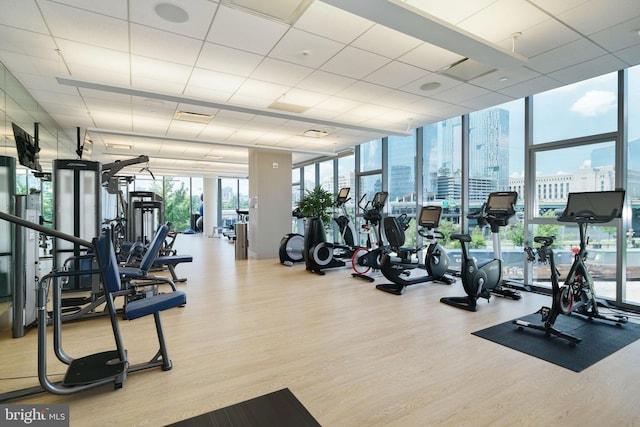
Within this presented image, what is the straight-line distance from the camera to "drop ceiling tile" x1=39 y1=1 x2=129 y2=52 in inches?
110

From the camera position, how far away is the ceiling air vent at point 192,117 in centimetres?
566

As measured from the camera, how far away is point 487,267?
14.4ft

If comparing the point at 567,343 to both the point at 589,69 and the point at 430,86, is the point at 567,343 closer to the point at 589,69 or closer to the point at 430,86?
the point at 589,69

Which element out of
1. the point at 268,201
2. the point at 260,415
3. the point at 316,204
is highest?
the point at 268,201

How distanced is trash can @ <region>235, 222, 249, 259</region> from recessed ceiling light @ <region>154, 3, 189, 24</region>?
19.6 ft

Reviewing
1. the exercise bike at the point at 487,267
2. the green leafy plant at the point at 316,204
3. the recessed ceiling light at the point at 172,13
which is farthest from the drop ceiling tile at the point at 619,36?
the green leafy plant at the point at 316,204

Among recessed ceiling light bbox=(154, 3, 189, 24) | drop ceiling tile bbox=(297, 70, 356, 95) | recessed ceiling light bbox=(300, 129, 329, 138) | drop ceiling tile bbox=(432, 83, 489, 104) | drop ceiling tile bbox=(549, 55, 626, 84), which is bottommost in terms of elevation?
recessed ceiling light bbox=(300, 129, 329, 138)

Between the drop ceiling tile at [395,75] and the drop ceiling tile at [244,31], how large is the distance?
1.41m

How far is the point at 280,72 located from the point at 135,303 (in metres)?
3.07

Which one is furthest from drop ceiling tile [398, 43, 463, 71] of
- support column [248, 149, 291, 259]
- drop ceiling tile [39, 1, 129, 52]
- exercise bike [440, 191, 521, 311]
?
support column [248, 149, 291, 259]

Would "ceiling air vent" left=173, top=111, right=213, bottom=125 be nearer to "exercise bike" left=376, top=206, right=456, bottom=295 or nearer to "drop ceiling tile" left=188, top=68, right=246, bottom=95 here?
"drop ceiling tile" left=188, top=68, right=246, bottom=95

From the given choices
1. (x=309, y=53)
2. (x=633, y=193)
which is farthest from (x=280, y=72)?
(x=633, y=193)

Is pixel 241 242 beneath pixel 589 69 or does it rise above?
beneath

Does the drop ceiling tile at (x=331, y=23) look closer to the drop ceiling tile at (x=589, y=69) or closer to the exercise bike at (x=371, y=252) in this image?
the drop ceiling tile at (x=589, y=69)
